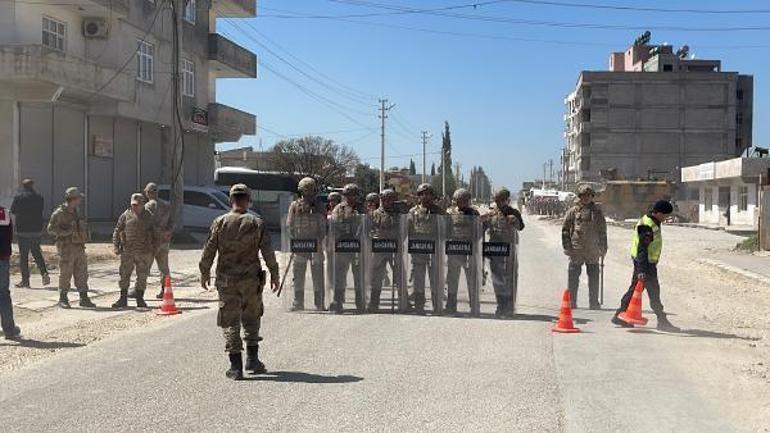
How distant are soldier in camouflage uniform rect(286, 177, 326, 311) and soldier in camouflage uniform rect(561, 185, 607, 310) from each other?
3644 millimetres

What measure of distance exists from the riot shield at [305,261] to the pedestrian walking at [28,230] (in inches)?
227

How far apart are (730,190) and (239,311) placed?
5300 cm

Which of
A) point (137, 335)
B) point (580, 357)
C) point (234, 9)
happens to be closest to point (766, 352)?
point (580, 357)

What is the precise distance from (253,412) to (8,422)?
71.2 inches

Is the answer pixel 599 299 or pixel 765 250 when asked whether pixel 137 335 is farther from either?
pixel 765 250

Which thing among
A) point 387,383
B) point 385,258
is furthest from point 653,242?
point 387,383

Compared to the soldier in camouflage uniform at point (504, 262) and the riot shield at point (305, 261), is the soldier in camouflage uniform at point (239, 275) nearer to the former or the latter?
the riot shield at point (305, 261)

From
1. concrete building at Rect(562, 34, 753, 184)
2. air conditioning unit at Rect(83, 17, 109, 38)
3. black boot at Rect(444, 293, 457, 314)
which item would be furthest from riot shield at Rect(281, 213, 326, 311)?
concrete building at Rect(562, 34, 753, 184)

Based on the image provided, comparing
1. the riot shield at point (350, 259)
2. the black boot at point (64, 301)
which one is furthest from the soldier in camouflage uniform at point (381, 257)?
the black boot at point (64, 301)

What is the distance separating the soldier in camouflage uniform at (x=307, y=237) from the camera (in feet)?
38.1

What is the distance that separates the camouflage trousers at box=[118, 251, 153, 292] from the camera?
12.3 metres

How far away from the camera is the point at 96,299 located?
1366 centimetres

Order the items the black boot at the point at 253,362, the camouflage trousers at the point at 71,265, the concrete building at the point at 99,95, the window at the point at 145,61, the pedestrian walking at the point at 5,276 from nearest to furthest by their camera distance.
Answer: the black boot at the point at 253,362
the pedestrian walking at the point at 5,276
the camouflage trousers at the point at 71,265
the concrete building at the point at 99,95
the window at the point at 145,61

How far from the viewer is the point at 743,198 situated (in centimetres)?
5041
